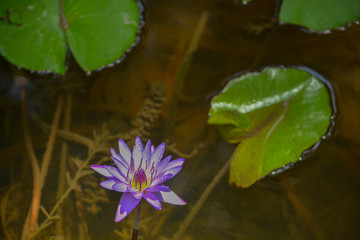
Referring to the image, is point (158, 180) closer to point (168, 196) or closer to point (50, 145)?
point (168, 196)

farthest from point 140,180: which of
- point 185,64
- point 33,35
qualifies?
point 33,35

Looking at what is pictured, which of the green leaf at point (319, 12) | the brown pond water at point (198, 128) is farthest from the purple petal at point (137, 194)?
the green leaf at point (319, 12)

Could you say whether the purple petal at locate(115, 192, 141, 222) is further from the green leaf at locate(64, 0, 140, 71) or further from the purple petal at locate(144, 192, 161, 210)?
the green leaf at locate(64, 0, 140, 71)

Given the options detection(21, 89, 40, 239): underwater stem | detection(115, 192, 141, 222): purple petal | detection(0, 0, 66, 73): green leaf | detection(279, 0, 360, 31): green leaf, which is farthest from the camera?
detection(279, 0, 360, 31): green leaf

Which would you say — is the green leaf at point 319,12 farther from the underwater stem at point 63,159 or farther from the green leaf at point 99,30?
the underwater stem at point 63,159

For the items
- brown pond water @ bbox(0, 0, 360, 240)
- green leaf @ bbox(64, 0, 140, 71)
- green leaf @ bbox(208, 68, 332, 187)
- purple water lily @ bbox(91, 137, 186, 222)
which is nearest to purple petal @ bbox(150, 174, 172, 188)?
purple water lily @ bbox(91, 137, 186, 222)

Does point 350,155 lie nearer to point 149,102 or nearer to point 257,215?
point 257,215
